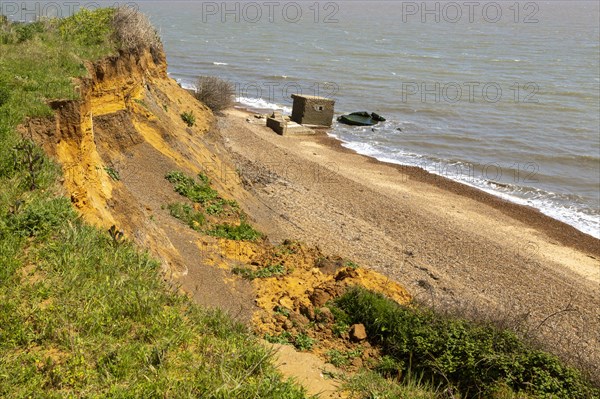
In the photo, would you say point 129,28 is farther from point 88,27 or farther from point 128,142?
point 128,142

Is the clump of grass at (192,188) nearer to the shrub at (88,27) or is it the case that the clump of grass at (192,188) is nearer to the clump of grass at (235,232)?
the clump of grass at (235,232)

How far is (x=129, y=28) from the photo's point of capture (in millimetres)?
18125

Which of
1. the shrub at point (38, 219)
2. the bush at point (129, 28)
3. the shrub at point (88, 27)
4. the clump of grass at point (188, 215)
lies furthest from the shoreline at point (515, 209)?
the shrub at point (38, 219)

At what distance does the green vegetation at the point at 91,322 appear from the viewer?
5.29 meters

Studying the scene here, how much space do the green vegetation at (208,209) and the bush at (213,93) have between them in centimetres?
1822

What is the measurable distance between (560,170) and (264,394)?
104 feet

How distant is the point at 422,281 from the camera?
15852 millimetres

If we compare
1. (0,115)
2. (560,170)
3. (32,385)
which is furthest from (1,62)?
(560,170)

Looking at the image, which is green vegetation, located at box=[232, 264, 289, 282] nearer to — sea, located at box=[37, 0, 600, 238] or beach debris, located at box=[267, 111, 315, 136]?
sea, located at box=[37, 0, 600, 238]

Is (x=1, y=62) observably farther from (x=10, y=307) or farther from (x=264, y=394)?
(x=264, y=394)

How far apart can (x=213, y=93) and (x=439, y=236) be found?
18.7m

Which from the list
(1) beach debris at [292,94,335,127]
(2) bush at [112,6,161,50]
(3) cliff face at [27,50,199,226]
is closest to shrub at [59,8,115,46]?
(2) bush at [112,6,161,50]

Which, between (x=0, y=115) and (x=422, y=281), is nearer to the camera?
(x=0, y=115)

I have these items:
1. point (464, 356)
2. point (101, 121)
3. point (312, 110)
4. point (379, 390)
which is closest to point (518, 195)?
point (312, 110)
